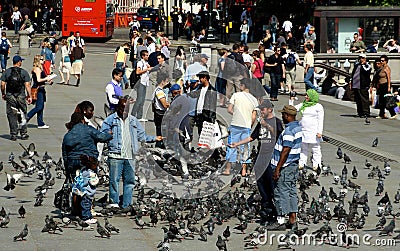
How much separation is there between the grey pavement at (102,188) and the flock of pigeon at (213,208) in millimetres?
106

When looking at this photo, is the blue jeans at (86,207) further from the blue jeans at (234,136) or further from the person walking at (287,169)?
the blue jeans at (234,136)

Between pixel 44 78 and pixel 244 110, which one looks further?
pixel 44 78

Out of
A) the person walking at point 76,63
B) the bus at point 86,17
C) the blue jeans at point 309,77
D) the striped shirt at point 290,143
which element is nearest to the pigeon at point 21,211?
the striped shirt at point 290,143

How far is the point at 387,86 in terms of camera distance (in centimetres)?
2494

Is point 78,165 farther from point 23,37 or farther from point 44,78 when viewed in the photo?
point 23,37

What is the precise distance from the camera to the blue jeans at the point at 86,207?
500 inches

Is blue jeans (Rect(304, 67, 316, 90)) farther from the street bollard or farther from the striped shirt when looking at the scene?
the striped shirt

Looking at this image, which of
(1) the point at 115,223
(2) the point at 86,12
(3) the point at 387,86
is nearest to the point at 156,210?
(1) the point at 115,223

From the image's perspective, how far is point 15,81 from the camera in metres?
19.6

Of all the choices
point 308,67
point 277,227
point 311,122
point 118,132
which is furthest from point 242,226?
point 308,67

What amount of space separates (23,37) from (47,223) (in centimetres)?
2917

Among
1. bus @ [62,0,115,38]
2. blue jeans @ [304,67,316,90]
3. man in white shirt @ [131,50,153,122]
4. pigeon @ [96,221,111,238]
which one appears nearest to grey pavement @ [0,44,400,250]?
pigeon @ [96,221,111,238]

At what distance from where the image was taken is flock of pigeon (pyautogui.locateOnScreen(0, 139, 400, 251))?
12336 mm

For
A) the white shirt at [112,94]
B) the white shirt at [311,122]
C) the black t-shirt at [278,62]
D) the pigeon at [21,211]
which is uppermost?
the black t-shirt at [278,62]
